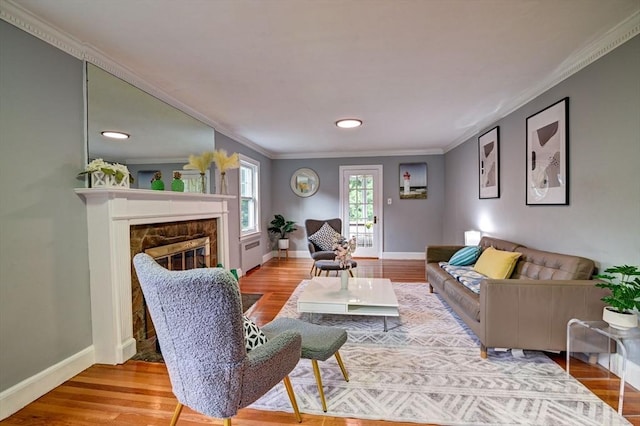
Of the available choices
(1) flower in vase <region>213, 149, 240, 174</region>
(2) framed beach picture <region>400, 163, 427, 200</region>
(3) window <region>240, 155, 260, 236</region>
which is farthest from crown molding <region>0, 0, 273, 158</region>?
(2) framed beach picture <region>400, 163, 427, 200</region>

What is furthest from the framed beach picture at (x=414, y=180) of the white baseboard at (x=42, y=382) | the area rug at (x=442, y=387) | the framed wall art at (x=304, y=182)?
the white baseboard at (x=42, y=382)

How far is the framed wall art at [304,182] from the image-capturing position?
6832mm

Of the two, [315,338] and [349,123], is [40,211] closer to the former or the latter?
[315,338]

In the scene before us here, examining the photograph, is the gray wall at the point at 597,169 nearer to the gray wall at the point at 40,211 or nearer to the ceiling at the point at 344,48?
the ceiling at the point at 344,48

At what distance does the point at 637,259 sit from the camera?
6.36 feet

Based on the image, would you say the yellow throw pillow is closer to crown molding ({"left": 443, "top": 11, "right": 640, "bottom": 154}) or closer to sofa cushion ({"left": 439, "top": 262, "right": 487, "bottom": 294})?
sofa cushion ({"left": 439, "top": 262, "right": 487, "bottom": 294})

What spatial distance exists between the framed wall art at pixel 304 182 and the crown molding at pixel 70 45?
12.4 feet

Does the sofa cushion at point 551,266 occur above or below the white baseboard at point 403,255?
above

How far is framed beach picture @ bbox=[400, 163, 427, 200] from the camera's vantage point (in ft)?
21.4

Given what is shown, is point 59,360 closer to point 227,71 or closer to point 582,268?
point 227,71

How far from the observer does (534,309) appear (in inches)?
85.3

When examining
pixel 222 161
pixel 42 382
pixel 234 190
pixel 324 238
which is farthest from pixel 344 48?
pixel 324 238

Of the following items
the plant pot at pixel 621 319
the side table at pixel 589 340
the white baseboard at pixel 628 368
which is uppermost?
the plant pot at pixel 621 319

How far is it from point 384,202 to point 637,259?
4789 millimetres
